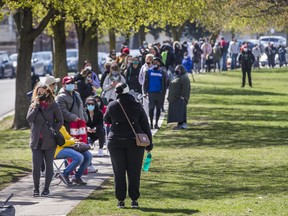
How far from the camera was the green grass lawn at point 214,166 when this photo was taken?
43.5 ft

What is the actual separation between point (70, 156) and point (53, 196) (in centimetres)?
80

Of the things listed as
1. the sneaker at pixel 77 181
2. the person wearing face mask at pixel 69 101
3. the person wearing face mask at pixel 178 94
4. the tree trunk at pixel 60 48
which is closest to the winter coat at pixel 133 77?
the person wearing face mask at pixel 178 94

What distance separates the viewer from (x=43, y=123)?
14344 mm

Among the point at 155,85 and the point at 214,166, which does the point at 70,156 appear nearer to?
the point at 214,166

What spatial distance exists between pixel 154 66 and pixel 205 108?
874 centimetres

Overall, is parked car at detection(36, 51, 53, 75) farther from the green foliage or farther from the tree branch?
the tree branch

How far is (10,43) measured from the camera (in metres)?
92.2

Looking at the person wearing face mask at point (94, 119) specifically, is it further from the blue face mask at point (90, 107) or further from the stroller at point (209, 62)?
the stroller at point (209, 62)

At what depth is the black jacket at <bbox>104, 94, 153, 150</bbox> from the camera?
12984 millimetres

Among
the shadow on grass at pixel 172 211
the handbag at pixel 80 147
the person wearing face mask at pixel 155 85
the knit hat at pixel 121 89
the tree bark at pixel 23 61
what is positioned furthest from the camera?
the tree bark at pixel 23 61

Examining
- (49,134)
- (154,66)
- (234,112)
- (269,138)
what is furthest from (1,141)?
(49,134)

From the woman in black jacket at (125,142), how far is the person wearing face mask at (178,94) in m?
11.3

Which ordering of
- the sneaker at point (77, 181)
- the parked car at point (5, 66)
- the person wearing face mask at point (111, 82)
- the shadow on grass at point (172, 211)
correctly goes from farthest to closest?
the parked car at point (5, 66)
the person wearing face mask at point (111, 82)
the sneaker at point (77, 181)
the shadow on grass at point (172, 211)

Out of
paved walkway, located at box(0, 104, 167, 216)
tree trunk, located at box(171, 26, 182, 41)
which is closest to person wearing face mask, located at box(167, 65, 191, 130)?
paved walkway, located at box(0, 104, 167, 216)
